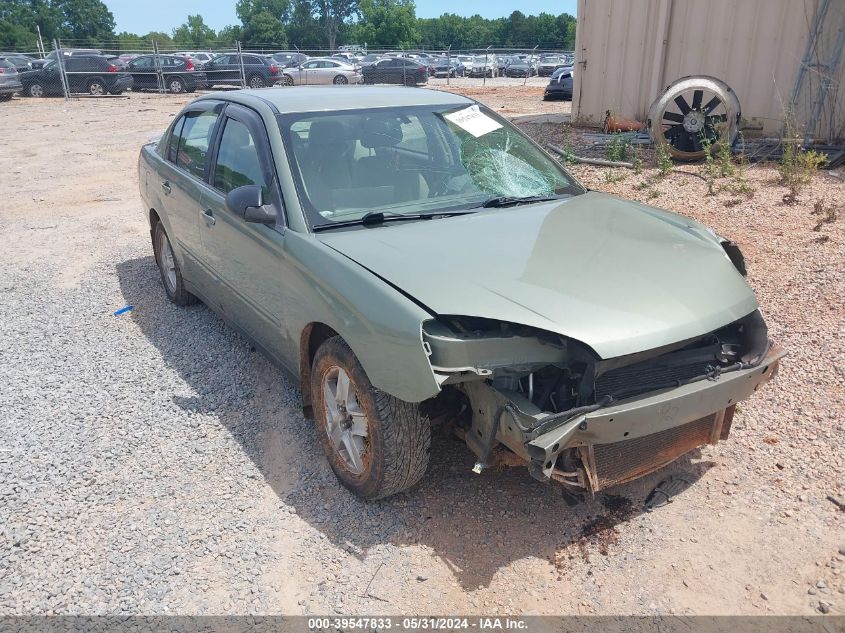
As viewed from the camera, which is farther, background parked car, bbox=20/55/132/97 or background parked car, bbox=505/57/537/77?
background parked car, bbox=505/57/537/77

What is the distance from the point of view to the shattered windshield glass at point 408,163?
3557 millimetres

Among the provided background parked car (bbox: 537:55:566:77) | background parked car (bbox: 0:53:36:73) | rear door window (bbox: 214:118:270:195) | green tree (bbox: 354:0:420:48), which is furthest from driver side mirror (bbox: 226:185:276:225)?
green tree (bbox: 354:0:420:48)

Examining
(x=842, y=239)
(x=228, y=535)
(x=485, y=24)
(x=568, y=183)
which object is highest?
(x=485, y=24)

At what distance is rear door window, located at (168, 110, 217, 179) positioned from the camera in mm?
4531

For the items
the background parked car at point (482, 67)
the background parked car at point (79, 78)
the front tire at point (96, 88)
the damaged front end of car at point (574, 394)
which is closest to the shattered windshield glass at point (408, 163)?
the damaged front end of car at point (574, 394)

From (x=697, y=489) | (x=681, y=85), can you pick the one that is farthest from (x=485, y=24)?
(x=697, y=489)

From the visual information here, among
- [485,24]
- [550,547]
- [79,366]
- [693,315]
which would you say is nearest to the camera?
[693,315]

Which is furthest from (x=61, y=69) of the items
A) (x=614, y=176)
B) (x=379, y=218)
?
(x=379, y=218)

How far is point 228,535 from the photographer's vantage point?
3045mm

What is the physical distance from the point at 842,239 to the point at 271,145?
481 cm

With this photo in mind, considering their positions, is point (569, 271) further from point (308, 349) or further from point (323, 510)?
point (323, 510)

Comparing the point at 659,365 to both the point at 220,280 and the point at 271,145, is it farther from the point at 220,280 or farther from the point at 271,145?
the point at 220,280

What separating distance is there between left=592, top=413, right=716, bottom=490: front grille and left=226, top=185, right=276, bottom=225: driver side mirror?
1.91 meters

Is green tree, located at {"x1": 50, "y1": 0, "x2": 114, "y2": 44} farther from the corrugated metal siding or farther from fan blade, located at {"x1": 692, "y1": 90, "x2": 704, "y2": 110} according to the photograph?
fan blade, located at {"x1": 692, "y1": 90, "x2": 704, "y2": 110}
